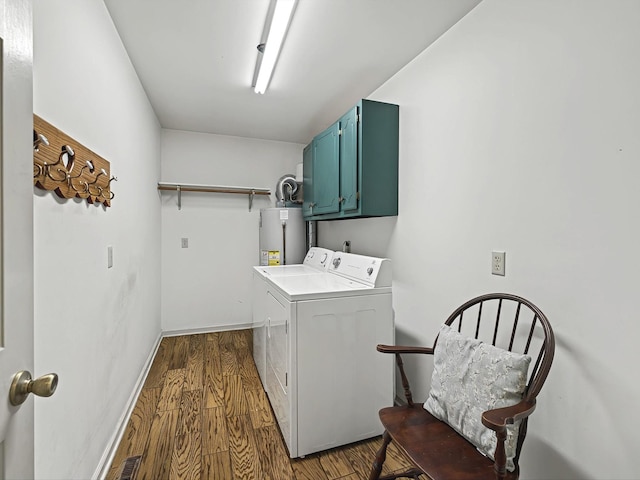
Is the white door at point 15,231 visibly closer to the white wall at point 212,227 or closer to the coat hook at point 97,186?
the coat hook at point 97,186

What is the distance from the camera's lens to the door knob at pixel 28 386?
0.60m

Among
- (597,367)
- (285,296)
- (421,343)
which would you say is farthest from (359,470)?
(597,367)

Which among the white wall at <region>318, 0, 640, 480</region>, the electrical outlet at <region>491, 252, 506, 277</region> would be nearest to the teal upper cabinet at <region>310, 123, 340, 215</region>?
the white wall at <region>318, 0, 640, 480</region>

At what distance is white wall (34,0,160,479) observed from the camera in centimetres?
102

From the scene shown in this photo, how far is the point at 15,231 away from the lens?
2.03 ft

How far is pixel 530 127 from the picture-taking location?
4.50 ft

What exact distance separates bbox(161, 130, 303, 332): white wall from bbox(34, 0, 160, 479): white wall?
128 cm

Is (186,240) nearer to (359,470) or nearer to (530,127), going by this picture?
(359,470)

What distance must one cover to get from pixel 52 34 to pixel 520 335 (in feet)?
7.26

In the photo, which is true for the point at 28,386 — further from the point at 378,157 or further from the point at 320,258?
the point at 320,258

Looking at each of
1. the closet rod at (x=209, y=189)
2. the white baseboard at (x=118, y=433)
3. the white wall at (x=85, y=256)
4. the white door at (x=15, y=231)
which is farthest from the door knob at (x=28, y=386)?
the closet rod at (x=209, y=189)

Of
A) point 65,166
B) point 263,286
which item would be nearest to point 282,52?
point 65,166

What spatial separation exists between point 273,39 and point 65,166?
1.28 meters

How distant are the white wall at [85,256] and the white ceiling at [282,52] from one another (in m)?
0.23
